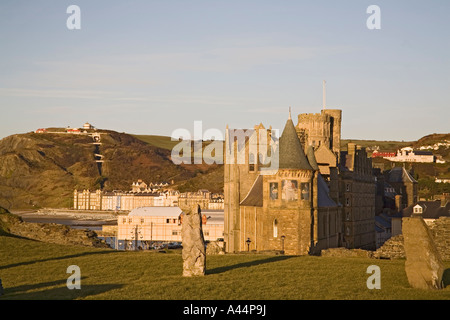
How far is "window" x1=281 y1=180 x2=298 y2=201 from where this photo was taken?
182 ft

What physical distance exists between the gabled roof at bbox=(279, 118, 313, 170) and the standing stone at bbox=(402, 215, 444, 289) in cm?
2941

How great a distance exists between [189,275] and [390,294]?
908 cm

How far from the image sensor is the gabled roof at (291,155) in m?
55.4

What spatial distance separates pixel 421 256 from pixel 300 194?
29.9 m

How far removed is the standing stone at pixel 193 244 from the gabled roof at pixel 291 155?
26.8 meters

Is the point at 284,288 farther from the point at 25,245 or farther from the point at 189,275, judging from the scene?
the point at 25,245

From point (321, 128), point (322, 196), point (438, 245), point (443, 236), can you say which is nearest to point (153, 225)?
point (321, 128)

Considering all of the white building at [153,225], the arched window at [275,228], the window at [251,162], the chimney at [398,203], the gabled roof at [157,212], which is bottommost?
the white building at [153,225]

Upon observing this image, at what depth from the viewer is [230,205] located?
2982 inches

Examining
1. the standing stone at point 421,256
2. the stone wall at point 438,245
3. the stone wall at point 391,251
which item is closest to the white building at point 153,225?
the stone wall at point 391,251

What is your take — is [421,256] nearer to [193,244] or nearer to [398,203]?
[193,244]

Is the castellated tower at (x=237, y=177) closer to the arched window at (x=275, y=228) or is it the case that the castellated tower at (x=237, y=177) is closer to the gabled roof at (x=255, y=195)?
the gabled roof at (x=255, y=195)

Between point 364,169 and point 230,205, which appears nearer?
point 230,205
